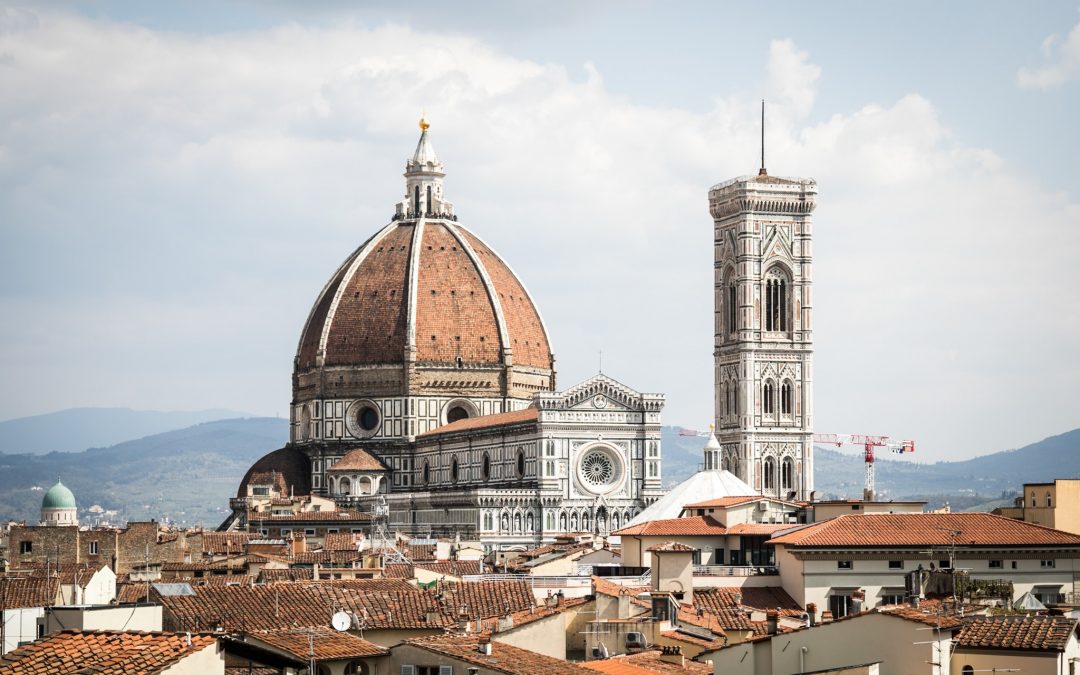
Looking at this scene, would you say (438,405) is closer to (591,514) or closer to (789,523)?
(591,514)

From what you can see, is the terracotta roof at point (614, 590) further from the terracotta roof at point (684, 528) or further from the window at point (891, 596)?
the terracotta roof at point (684, 528)

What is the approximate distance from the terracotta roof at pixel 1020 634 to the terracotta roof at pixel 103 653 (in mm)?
8117

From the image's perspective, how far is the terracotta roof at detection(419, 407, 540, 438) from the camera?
129125 mm

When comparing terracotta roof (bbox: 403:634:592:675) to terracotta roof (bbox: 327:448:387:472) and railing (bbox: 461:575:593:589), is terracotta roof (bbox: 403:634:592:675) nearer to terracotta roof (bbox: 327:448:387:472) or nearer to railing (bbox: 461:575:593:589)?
railing (bbox: 461:575:593:589)

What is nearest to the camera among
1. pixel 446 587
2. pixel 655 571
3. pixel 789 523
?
pixel 446 587

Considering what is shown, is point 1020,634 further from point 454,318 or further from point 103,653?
point 454,318

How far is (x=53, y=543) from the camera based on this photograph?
73.6m

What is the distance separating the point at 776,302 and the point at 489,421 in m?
17.8

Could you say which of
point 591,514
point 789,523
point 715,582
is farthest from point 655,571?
point 591,514

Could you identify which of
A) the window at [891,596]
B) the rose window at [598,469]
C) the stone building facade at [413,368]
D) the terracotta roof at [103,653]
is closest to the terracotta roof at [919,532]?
the window at [891,596]

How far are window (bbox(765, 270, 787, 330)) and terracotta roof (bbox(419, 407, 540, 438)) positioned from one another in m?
14.9

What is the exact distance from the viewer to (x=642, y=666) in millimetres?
29031

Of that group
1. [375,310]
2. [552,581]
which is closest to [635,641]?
[552,581]

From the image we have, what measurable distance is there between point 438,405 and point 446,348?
3588 millimetres
